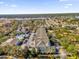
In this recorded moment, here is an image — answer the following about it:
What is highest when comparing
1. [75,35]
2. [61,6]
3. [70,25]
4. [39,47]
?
[61,6]

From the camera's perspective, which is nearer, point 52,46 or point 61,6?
point 52,46

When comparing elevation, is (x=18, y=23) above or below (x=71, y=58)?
above

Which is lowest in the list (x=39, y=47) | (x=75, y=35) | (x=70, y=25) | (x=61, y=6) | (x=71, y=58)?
(x=71, y=58)

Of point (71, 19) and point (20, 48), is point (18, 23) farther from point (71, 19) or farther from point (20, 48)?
point (71, 19)

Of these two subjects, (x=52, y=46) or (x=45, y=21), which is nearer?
(x=52, y=46)

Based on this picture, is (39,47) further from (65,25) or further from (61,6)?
(61,6)

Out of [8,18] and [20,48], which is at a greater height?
[8,18]

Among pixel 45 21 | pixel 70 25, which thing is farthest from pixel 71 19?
pixel 45 21

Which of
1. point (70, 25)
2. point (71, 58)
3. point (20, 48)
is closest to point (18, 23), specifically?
point (20, 48)
